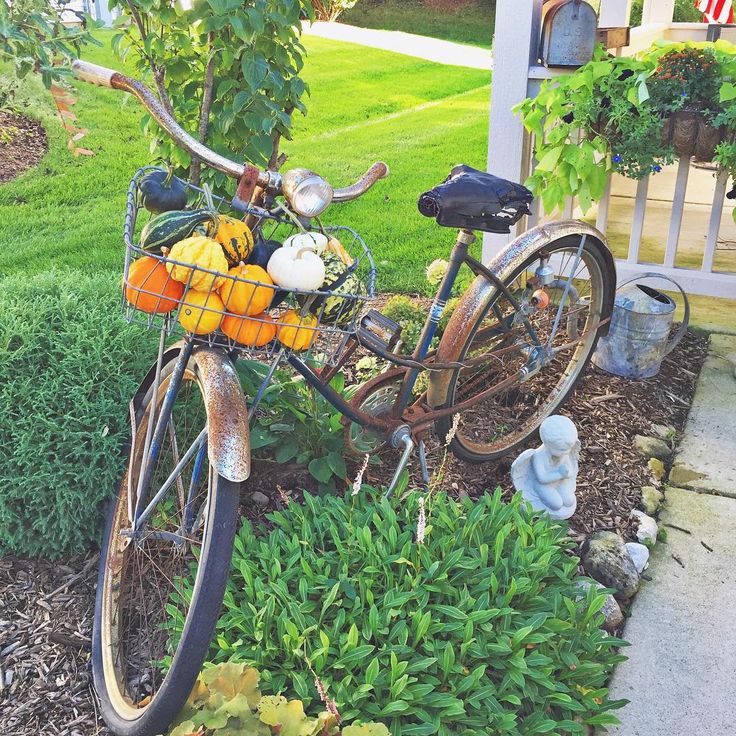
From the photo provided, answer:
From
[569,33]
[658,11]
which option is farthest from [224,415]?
[658,11]

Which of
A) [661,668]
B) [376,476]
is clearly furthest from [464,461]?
[661,668]

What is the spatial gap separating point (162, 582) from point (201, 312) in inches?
42.3

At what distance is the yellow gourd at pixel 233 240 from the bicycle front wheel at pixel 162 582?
0.37 m

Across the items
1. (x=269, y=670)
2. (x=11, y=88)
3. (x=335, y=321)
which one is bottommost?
(x=269, y=670)

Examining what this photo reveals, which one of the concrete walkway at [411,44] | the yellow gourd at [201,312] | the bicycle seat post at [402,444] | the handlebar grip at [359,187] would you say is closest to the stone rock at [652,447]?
the bicycle seat post at [402,444]

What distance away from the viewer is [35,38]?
7.60 feet

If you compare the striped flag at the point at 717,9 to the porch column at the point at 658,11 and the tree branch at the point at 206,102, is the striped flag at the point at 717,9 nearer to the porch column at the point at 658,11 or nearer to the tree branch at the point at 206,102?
the porch column at the point at 658,11

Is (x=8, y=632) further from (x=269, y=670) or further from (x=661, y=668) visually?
(x=661, y=668)

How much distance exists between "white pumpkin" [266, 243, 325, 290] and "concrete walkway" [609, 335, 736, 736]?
55.4 inches

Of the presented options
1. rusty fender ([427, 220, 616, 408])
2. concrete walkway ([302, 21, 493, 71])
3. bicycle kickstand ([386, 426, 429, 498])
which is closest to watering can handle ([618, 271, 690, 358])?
rusty fender ([427, 220, 616, 408])

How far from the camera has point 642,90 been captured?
346cm

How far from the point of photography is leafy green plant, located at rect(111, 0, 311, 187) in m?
2.95

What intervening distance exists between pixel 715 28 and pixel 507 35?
11.2ft

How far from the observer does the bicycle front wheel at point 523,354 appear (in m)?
2.93
